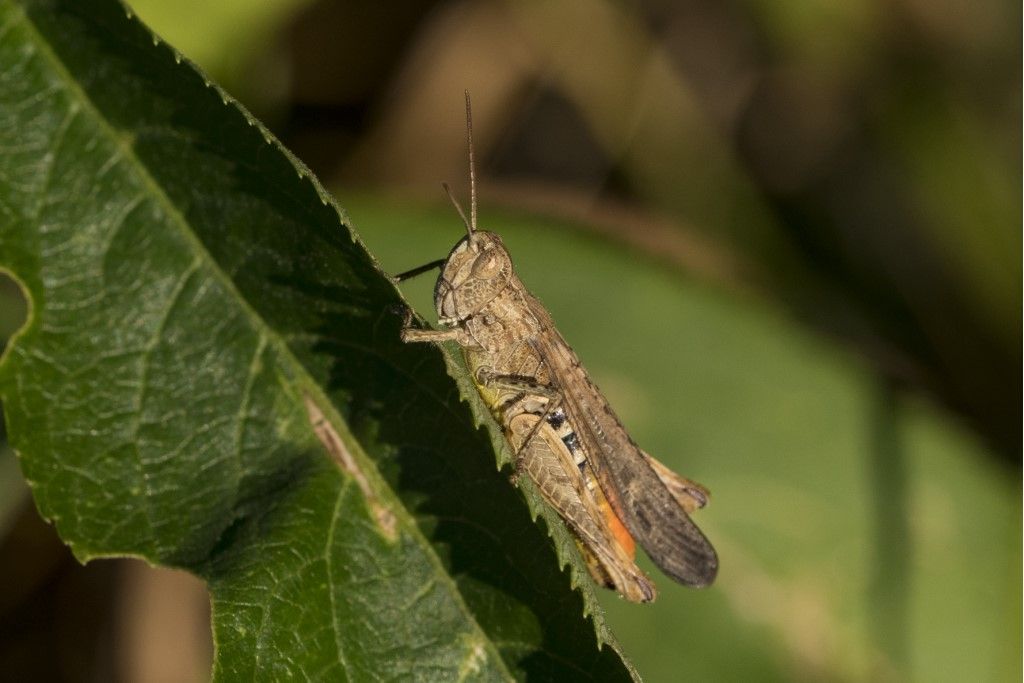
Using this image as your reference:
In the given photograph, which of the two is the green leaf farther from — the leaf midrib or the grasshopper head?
the grasshopper head

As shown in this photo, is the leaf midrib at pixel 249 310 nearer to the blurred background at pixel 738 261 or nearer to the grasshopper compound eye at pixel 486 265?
the grasshopper compound eye at pixel 486 265

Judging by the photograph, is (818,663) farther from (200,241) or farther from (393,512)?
(200,241)

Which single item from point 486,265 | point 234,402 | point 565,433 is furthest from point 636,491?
point 234,402

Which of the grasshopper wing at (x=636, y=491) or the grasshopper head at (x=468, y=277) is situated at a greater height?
the grasshopper head at (x=468, y=277)

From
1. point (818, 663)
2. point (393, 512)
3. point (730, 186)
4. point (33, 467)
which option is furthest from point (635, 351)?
point (33, 467)

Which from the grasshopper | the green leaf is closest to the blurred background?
the grasshopper

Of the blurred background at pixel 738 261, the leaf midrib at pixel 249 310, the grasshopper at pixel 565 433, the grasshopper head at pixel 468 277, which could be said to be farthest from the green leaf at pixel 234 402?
the blurred background at pixel 738 261
